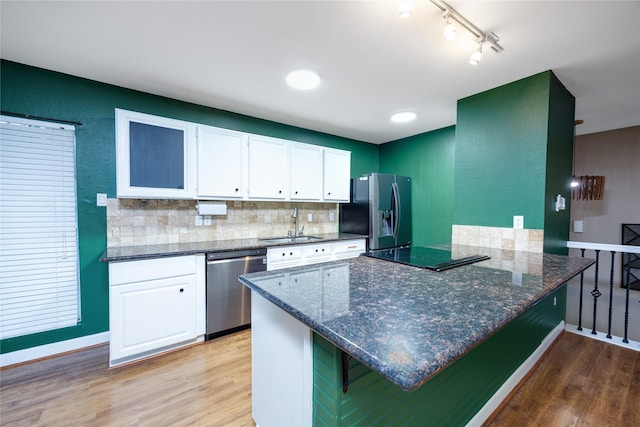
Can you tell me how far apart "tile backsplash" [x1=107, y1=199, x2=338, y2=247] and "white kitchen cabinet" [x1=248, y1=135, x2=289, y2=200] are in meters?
0.32

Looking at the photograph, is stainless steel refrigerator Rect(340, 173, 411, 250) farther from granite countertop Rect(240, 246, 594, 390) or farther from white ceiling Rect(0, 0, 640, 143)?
granite countertop Rect(240, 246, 594, 390)

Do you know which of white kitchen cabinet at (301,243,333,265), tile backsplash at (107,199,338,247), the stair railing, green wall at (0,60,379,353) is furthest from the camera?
white kitchen cabinet at (301,243,333,265)

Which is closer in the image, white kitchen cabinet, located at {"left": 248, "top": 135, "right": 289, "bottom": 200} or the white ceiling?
the white ceiling

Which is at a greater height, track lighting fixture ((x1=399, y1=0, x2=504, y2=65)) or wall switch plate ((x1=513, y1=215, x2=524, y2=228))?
track lighting fixture ((x1=399, y1=0, x2=504, y2=65))

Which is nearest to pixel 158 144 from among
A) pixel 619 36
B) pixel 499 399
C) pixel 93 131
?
pixel 93 131

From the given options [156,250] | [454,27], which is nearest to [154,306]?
[156,250]

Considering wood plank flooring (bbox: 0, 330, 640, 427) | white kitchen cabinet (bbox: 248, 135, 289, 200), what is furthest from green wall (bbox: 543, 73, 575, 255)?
white kitchen cabinet (bbox: 248, 135, 289, 200)

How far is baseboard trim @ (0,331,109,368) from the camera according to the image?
206cm

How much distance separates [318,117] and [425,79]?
54.3 inches

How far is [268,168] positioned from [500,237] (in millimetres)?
2461

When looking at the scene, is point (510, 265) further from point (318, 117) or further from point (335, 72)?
point (318, 117)

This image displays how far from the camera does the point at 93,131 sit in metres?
2.38

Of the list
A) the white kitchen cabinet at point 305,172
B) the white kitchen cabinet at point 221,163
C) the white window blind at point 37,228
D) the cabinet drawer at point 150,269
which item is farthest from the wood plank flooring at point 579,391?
the white window blind at point 37,228

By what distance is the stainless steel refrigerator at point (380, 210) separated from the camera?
3.59 meters
